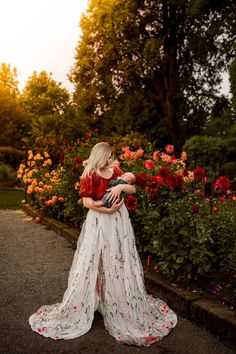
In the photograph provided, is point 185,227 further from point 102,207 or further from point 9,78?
point 9,78

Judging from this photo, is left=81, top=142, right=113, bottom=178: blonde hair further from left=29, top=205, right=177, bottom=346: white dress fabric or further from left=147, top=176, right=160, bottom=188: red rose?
left=147, top=176, right=160, bottom=188: red rose

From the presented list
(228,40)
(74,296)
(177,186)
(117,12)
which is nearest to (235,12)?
(228,40)

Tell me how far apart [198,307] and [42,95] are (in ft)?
133

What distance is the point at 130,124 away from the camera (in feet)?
65.8

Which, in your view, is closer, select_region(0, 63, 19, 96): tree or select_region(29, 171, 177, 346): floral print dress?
select_region(29, 171, 177, 346): floral print dress

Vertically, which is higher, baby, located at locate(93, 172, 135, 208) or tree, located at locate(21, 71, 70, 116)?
tree, located at locate(21, 71, 70, 116)

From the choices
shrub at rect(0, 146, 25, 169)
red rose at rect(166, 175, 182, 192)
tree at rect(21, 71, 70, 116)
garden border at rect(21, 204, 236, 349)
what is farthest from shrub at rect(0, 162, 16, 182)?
red rose at rect(166, 175, 182, 192)

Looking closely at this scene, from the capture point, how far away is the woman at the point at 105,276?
12.1 ft

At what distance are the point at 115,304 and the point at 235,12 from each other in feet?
54.4

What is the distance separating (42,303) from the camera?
4379 mm

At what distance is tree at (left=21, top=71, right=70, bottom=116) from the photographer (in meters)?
40.8

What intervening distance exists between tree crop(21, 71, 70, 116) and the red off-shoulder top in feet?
121

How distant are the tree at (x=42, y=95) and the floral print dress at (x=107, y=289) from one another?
36.9 meters

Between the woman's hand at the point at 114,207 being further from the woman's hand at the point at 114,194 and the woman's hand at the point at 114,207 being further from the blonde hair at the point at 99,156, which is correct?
the blonde hair at the point at 99,156
